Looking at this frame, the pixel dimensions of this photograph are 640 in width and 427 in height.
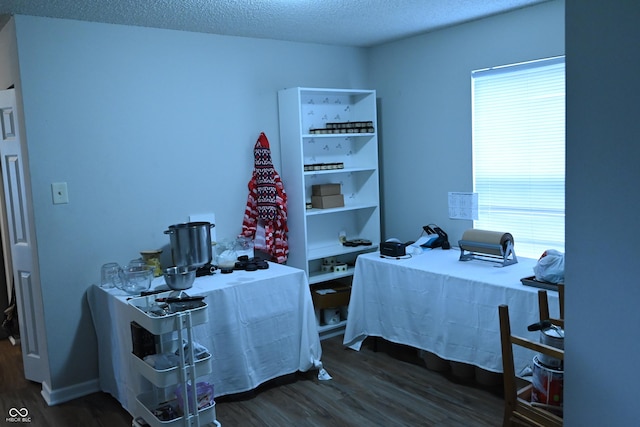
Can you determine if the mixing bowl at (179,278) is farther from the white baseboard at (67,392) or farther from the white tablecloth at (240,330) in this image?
the white baseboard at (67,392)

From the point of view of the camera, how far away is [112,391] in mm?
3215

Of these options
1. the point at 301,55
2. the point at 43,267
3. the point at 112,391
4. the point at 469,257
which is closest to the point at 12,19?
the point at 43,267

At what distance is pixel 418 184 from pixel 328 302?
120cm

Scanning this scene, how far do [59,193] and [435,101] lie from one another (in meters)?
2.72

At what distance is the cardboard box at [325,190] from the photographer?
418cm

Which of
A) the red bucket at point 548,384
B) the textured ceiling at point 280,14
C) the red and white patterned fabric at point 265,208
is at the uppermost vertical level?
the textured ceiling at point 280,14

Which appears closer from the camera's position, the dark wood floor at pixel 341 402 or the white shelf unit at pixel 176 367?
the white shelf unit at pixel 176 367

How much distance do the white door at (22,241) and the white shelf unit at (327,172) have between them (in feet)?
5.82

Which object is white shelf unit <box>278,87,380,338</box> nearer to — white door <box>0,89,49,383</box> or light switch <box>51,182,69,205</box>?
light switch <box>51,182,69,205</box>

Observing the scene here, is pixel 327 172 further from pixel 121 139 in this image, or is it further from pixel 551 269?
pixel 551 269

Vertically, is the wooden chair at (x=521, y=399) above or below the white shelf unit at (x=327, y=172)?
below

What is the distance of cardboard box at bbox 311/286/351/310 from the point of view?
4062mm

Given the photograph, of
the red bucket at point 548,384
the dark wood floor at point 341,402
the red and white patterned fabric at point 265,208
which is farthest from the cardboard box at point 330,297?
the red bucket at point 548,384

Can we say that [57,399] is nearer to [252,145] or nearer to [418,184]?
[252,145]
